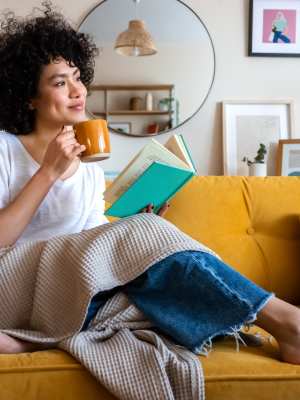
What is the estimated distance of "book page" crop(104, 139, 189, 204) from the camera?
4.68ft

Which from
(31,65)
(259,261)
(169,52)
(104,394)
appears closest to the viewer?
(104,394)

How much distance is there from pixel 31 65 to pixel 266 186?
0.82 meters

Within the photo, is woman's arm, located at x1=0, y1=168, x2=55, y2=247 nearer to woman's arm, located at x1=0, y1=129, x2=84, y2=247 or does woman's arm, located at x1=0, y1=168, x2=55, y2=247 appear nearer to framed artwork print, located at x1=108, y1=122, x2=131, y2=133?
woman's arm, located at x1=0, y1=129, x2=84, y2=247

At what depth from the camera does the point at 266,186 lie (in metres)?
1.80

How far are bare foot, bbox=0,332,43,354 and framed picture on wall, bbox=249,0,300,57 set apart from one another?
1.85m

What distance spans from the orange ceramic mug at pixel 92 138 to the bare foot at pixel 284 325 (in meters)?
0.52

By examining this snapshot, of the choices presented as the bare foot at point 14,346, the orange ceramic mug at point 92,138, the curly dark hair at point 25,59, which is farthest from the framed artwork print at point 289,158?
the bare foot at point 14,346

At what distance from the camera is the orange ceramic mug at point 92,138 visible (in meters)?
1.28

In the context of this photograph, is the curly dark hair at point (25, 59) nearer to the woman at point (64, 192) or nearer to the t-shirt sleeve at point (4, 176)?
the woman at point (64, 192)

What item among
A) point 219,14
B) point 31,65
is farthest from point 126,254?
point 219,14

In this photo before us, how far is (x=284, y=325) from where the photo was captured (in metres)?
1.03

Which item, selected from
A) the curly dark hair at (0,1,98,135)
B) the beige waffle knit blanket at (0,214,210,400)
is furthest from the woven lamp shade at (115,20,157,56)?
the beige waffle knit blanket at (0,214,210,400)

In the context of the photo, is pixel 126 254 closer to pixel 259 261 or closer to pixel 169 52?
pixel 259 261

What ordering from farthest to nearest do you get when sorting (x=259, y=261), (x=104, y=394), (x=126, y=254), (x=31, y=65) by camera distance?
1. (x=259, y=261)
2. (x=31, y=65)
3. (x=126, y=254)
4. (x=104, y=394)
